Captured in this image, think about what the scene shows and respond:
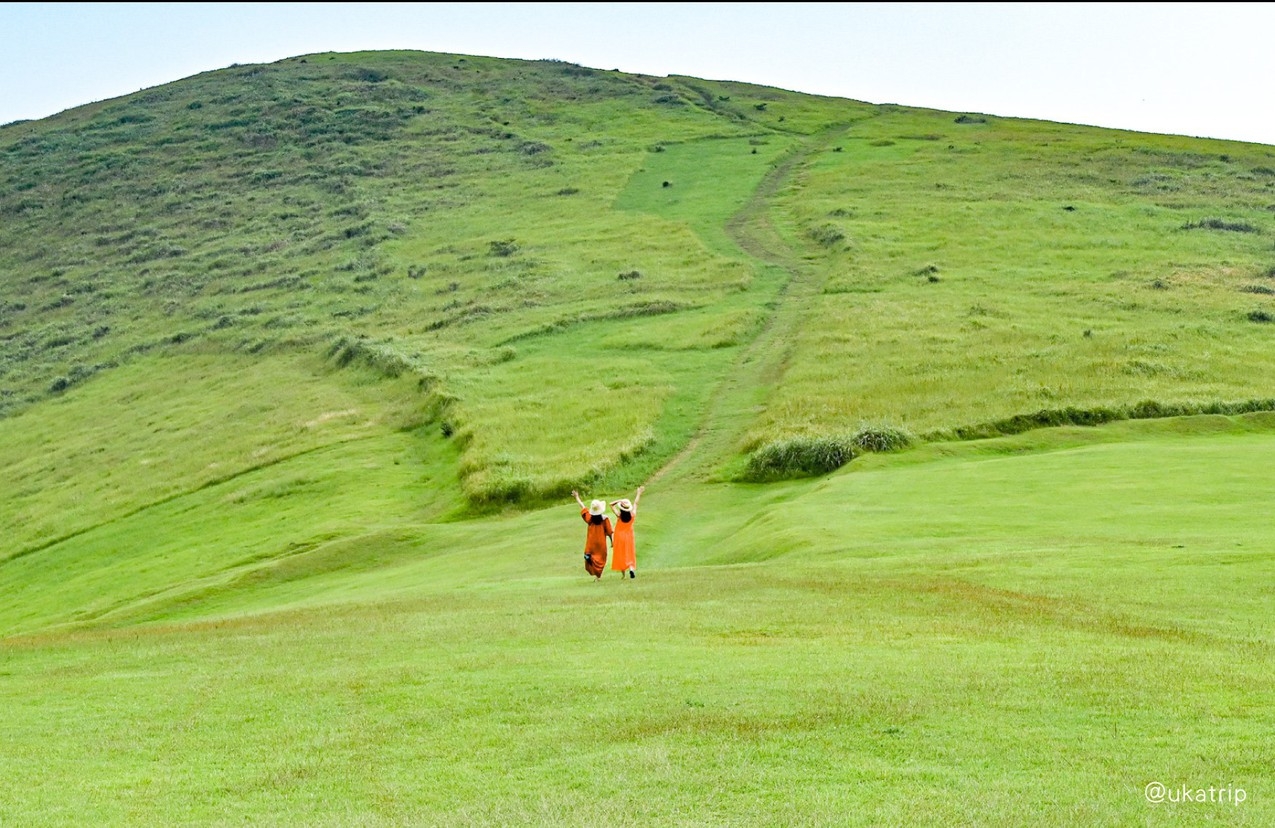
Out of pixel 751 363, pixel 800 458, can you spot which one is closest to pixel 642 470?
pixel 800 458

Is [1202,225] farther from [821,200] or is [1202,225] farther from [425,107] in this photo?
[425,107]

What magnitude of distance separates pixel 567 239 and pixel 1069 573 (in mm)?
76532

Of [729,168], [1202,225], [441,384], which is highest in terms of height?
[729,168]

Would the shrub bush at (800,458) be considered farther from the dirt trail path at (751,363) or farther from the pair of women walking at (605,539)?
the pair of women walking at (605,539)

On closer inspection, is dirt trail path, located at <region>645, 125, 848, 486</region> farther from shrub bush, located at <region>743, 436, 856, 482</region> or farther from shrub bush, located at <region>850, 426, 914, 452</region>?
shrub bush, located at <region>850, 426, 914, 452</region>

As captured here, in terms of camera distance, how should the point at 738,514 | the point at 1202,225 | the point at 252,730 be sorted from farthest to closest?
the point at 1202,225 < the point at 738,514 < the point at 252,730

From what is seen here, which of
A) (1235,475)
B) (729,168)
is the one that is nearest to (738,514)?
(1235,475)

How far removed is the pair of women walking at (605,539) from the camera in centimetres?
3042

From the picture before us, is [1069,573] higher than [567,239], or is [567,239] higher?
[567,239]

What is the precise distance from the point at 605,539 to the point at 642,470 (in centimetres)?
2024

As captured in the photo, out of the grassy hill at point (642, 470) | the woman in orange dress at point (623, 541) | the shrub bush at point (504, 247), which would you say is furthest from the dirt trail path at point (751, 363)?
the woman in orange dress at point (623, 541)

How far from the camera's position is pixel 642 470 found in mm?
50844

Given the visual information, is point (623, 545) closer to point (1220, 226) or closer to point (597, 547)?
point (597, 547)

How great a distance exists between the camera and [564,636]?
71.7ft
